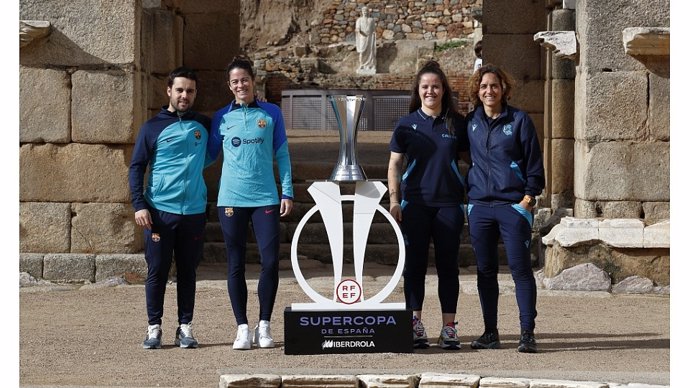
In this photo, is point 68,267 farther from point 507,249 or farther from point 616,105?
point 616,105

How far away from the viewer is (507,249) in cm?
752

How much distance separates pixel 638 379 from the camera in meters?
6.34

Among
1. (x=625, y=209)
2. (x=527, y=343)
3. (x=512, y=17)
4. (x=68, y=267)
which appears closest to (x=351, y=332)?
(x=527, y=343)

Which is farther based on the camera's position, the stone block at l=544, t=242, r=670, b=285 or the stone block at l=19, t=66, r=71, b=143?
the stone block at l=19, t=66, r=71, b=143

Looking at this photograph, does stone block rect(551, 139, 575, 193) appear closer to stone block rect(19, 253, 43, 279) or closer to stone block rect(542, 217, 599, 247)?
stone block rect(542, 217, 599, 247)

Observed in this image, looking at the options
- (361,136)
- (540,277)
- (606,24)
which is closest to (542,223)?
(540,277)

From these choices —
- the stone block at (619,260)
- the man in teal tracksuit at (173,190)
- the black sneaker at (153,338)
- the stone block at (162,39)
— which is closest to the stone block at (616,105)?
the stone block at (619,260)

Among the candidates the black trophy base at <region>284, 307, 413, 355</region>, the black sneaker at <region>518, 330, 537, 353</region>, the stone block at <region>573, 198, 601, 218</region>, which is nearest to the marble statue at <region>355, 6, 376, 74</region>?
the stone block at <region>573, 198, 601, 218</region>

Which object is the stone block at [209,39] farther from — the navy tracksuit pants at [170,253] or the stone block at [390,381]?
the stone block at [390,381]

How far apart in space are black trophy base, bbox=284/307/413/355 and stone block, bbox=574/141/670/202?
3.63 meters

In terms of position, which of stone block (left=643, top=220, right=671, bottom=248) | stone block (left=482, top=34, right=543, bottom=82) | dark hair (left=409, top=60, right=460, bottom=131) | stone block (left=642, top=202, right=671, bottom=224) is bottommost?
stone block (left=643, top=220, right=671, bottom=248)

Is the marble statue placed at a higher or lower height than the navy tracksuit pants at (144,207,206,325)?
higher

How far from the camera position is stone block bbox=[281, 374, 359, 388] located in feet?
20.4
